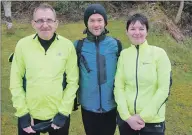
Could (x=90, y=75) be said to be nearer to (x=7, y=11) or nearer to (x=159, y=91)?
(x=159, y=91)

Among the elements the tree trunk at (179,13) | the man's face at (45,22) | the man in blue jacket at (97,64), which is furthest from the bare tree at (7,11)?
the man's face at (45,22)

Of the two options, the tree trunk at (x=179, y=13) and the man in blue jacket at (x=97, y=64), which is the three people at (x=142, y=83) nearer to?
the man in blue jacket at (x=97, y=64)

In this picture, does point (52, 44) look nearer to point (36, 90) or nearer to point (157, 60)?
point (36, 90)

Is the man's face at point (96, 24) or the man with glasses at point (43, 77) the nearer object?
the man with glasses at point (43, 77)

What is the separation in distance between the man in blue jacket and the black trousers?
0.02 m

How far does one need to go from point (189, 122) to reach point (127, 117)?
10.2 ft

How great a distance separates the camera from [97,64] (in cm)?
359

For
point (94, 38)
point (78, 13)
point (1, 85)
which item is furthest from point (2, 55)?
point (94, 38)

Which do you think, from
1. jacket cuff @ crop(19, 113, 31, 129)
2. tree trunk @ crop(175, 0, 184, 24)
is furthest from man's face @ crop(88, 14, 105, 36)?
tree trunk @ crop(175, 0, 184, 24)

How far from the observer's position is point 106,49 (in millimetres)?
3650

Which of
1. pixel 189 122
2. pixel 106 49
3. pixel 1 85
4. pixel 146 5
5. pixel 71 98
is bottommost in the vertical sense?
pixel 189 122

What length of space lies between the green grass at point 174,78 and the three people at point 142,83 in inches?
87.2

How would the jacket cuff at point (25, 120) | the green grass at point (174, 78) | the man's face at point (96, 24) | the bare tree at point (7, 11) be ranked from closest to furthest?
the jacket cuff at point (25, 120), the man's face at point (96, 24), the green grass at point (174, 78), the bare tree at point (7, 11)

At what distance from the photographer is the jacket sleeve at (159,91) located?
11.0 feet
